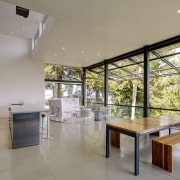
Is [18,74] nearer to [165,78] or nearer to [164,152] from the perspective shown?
[164,152]

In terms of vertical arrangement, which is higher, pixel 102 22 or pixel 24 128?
pixel 102 22

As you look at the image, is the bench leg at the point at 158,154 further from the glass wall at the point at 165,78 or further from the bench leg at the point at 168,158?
the glass wall at the point at 165,78

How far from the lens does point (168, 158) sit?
266 centimetres

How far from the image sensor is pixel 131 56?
23.2 feet

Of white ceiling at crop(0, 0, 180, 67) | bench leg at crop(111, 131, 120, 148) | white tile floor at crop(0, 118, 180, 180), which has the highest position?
white ceiling at crop(0, 0, 180, 67)

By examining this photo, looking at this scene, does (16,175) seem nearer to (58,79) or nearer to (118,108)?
(118,108)

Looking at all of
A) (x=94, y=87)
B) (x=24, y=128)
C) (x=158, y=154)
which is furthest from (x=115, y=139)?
(x=94, y=87)

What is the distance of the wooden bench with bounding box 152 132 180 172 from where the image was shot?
2.66 m

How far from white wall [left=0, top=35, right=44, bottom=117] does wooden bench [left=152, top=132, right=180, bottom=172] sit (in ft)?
24.1

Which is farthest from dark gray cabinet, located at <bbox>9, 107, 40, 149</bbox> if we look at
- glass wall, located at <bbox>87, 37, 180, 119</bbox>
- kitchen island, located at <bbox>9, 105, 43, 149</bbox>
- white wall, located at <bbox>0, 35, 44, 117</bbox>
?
white wall, located at <bbox>0, 35, 44, 117</bbox>

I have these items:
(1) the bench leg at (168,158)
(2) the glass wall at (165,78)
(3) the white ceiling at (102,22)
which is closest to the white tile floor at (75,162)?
(1) the bench leg at (168,158)

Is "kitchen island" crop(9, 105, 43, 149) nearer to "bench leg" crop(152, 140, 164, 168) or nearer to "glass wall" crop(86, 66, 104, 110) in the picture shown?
"bench leg" crop(152, 140, 164, 168)

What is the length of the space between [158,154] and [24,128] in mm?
3085

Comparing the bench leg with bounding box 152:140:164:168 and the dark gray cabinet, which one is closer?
the bench leg with bounding box 152:140:164:168
